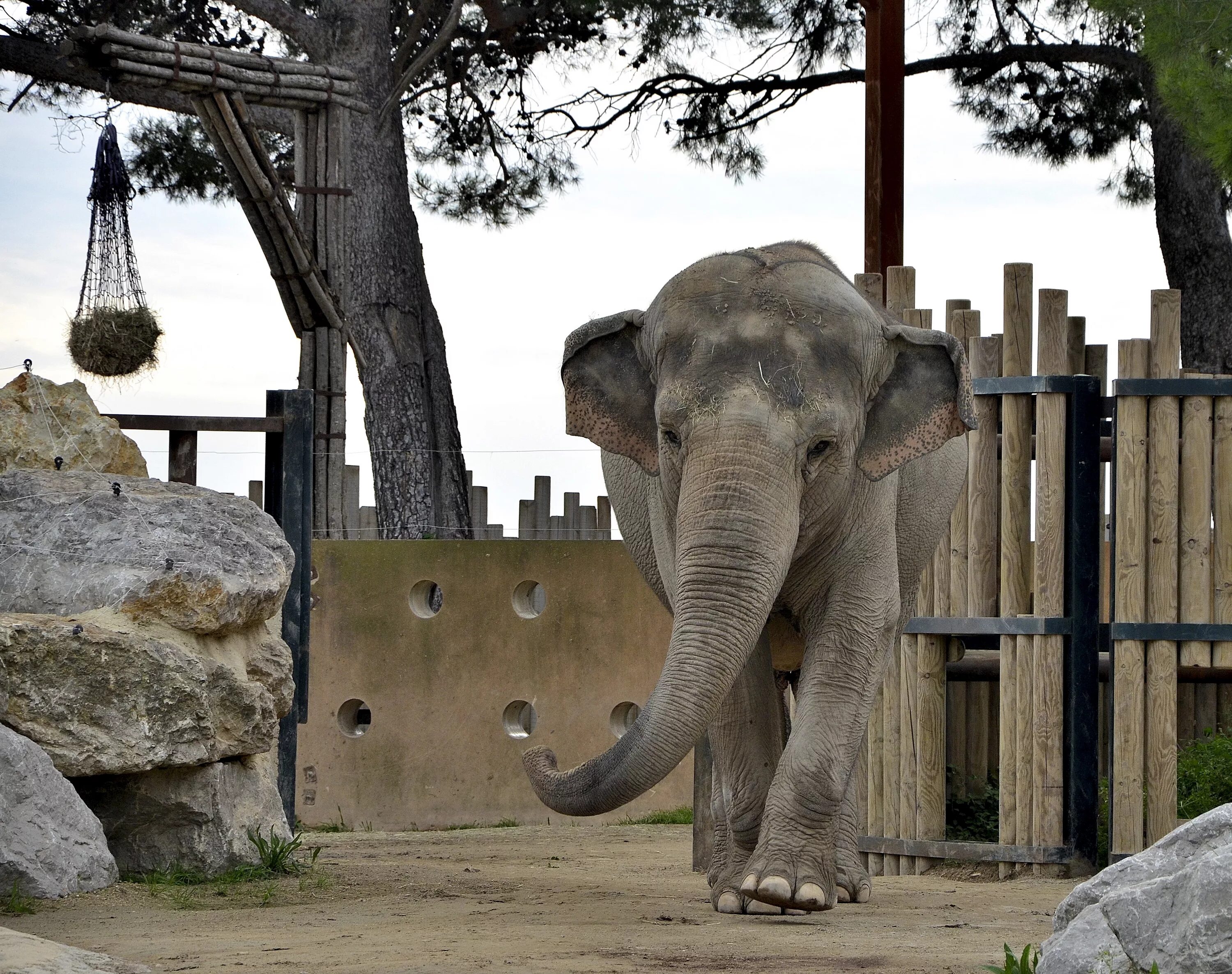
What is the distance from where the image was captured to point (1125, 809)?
7.73 m

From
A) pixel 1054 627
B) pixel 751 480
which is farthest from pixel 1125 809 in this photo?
pixel 751 480

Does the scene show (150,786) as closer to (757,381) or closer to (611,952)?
(611,952)

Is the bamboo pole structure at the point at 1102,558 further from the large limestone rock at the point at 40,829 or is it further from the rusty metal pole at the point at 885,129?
the large limestone rock at the point at 40,829

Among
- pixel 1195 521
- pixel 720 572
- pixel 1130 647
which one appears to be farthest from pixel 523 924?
pixel 1195 521

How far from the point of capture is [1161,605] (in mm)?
7695

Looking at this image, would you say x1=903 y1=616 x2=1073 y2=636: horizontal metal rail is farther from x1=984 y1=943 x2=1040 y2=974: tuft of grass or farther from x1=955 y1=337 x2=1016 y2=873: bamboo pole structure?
x1=984 y1=943 x2=1040 y2=974: tuft of grass

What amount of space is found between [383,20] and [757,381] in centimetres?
956

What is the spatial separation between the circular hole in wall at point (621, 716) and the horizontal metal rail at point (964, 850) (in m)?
3.27

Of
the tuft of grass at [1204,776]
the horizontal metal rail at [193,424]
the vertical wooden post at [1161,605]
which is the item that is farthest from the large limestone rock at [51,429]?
the tuft of grass at [1204,776]

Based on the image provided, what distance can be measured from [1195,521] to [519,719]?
5.17 metres

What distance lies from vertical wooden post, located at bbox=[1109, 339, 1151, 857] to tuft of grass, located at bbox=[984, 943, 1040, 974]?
348 centimetres

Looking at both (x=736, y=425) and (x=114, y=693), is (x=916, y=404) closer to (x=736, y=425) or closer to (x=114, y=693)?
(x=736, y=425)

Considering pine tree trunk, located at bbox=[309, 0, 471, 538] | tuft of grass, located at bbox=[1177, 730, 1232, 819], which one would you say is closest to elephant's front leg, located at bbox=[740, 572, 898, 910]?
tuft of grass, located at bbox=[1177, 730, 1232, 819]

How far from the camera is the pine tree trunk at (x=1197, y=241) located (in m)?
12.9
